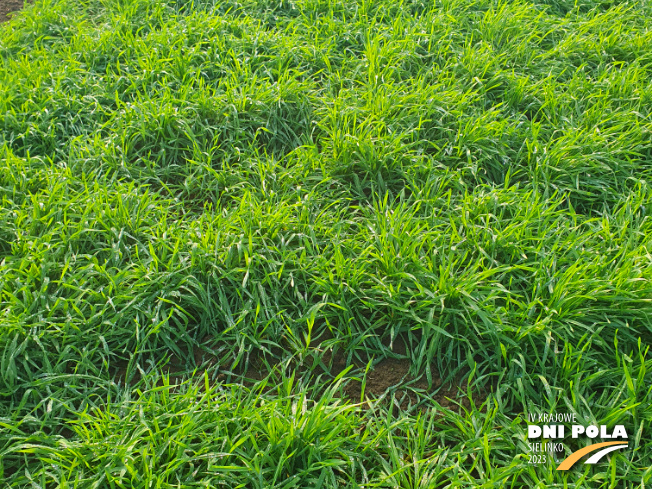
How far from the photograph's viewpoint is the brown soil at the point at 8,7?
3871mm

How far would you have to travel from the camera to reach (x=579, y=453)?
1.78m

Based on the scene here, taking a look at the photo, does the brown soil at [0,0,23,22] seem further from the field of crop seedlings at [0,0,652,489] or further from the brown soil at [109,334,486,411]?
the brown soil at [109,334,486,411]

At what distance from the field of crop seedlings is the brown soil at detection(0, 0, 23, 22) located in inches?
17.7

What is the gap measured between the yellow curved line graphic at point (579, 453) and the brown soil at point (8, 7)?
14.6 feet

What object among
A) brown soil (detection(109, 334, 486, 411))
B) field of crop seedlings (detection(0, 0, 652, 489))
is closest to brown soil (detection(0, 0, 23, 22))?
field of crop seedlings (detection(0, 0, 652, 489))

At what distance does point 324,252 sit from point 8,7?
3.42 m

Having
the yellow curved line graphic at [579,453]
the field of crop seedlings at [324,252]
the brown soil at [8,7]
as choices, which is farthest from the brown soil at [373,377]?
the brown soil at [8,7]

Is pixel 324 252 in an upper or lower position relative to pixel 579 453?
upper

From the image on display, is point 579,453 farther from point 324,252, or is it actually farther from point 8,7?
point 8,7

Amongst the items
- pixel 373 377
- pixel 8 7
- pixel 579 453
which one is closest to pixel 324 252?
pixel 373 377

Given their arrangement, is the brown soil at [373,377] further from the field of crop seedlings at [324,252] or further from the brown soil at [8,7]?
the brown soil at [8,7]

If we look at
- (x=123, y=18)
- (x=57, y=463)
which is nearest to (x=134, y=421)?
(x=57, y=463)

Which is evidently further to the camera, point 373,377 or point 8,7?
point 8,7

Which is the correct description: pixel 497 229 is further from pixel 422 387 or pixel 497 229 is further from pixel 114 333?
pixel 114 333
